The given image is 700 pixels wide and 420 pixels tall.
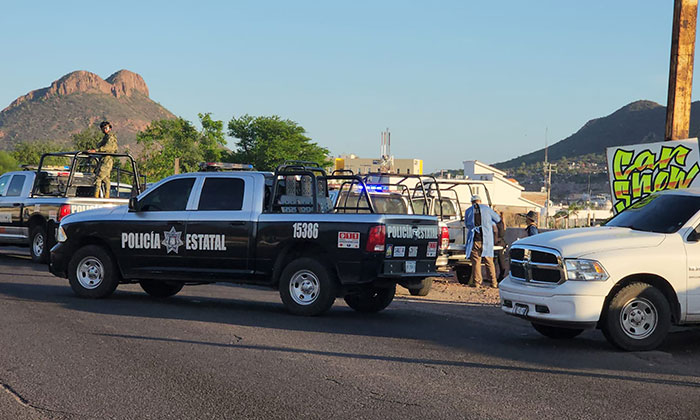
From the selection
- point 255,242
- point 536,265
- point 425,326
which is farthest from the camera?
point 255,242

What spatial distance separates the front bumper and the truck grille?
0.12 meters

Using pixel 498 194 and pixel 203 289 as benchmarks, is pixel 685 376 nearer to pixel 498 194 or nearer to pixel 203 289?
pixel 203 289

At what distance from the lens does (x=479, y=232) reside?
643 inches

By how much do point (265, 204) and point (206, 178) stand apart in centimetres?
104

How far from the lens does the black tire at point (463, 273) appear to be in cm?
1736

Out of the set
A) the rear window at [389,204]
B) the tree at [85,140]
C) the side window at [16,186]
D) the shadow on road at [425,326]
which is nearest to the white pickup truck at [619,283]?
the shadow on road at [425,326]

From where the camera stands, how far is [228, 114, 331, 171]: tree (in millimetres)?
86500

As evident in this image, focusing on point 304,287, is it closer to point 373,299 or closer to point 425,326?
point 373,299

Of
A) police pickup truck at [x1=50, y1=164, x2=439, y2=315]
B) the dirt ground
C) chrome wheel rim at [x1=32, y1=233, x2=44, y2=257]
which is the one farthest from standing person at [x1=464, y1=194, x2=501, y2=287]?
chrome wheel rim at [x1=32, y1=233, x2=44, y2=257]

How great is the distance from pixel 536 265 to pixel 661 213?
171 centimetres

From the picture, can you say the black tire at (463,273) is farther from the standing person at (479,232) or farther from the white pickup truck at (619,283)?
the white pickup truck at (619,283)

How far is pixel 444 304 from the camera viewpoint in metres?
13.7

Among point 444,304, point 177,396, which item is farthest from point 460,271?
point 177,396

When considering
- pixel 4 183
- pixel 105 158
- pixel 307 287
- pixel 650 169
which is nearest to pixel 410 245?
pixel 307 287
